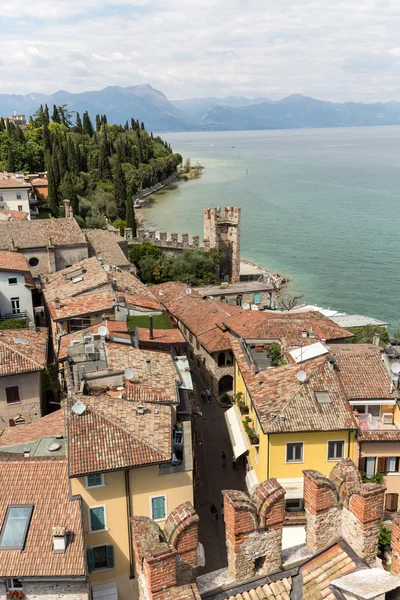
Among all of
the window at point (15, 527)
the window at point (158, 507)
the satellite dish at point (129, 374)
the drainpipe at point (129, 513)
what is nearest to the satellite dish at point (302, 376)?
the satellite dish at point (129, 374)

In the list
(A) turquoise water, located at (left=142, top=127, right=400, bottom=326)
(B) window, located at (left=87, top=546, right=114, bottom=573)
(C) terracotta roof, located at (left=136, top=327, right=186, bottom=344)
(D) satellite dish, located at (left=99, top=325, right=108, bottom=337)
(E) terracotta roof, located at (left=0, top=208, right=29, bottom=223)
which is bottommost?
(A) turquoise water, located at (left=142, top=127, right=400, bottom=326)

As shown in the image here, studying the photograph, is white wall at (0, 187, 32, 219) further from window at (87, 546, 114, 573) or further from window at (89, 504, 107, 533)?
window at (87, 546, 114, 573)

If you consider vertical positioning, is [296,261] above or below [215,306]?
below

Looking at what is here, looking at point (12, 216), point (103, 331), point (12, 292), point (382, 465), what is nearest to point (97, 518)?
point (103, 331)

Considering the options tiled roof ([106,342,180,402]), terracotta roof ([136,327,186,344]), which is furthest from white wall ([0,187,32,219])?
tiled roof ([106,342,180,402])

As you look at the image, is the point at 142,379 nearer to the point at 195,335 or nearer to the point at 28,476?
the point at 28,476

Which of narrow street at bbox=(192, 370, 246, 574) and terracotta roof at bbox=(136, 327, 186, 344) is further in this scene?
terracotta roof at bbox=(136, 327, 186, 344)

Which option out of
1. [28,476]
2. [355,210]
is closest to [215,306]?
[28,476]

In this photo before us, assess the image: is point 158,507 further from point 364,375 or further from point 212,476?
point 364,375
